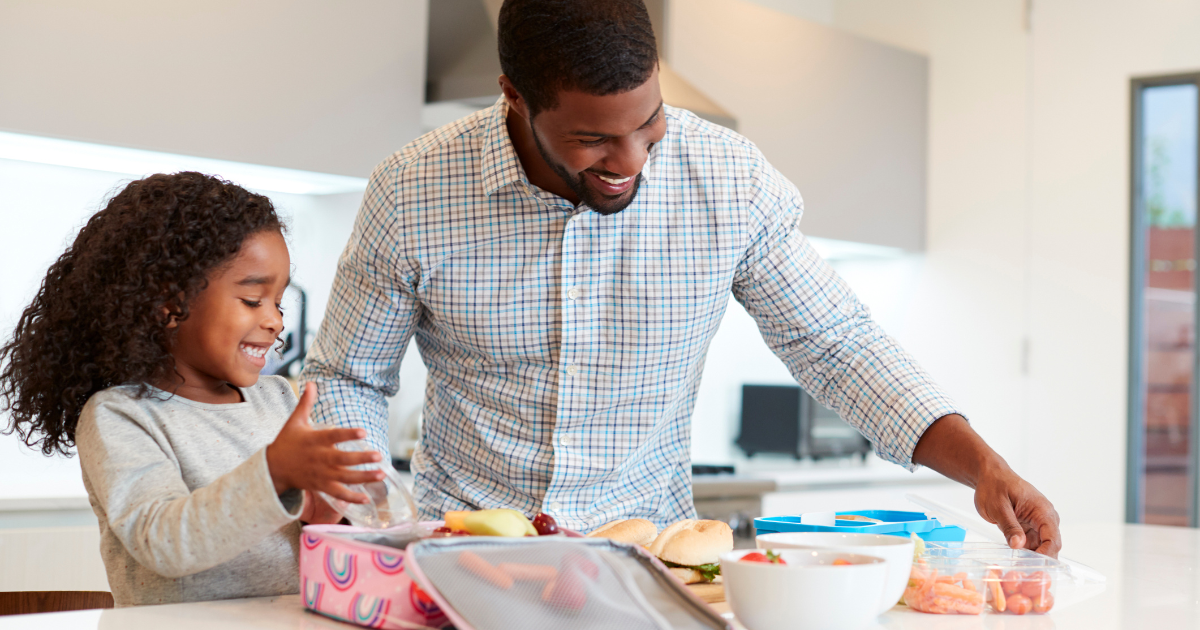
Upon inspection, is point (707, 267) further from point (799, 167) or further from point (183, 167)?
point (799, 167)

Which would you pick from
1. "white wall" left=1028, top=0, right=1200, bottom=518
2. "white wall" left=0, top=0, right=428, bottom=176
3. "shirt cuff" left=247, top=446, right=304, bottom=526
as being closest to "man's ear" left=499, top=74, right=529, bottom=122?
"shirt cuff" left=247, top=446, right=304, bottom=526

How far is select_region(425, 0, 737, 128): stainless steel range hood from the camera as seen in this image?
245 cm

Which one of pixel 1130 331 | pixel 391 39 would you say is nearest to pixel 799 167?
pixel 1130 331

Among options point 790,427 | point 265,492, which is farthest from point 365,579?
point 790,427

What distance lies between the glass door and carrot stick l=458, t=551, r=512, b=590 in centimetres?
322

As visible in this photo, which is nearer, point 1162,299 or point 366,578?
point 366,578

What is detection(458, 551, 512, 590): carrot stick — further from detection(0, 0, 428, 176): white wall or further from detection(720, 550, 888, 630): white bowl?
detection(0, 0, 428, 176): white wall

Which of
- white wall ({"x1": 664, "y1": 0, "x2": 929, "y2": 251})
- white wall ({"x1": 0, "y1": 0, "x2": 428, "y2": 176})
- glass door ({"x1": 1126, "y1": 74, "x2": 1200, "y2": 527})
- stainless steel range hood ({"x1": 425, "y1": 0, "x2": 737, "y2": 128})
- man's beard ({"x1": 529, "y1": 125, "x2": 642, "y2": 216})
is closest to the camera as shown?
man's beard ({"x1": 529, "y1": 125, "x2": 642, "y2": 216})

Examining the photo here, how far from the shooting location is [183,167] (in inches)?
87.2

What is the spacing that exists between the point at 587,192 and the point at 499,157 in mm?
153

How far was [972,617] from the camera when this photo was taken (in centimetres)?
86

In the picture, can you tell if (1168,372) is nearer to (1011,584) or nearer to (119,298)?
(1011,584)

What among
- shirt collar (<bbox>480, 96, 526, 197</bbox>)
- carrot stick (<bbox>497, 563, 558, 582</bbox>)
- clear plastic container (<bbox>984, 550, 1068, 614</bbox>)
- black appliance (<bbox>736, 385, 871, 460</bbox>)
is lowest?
black appliance (<bbox>736, 385, 871, 460</bbox>)

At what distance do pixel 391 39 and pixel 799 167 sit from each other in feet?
4.75
